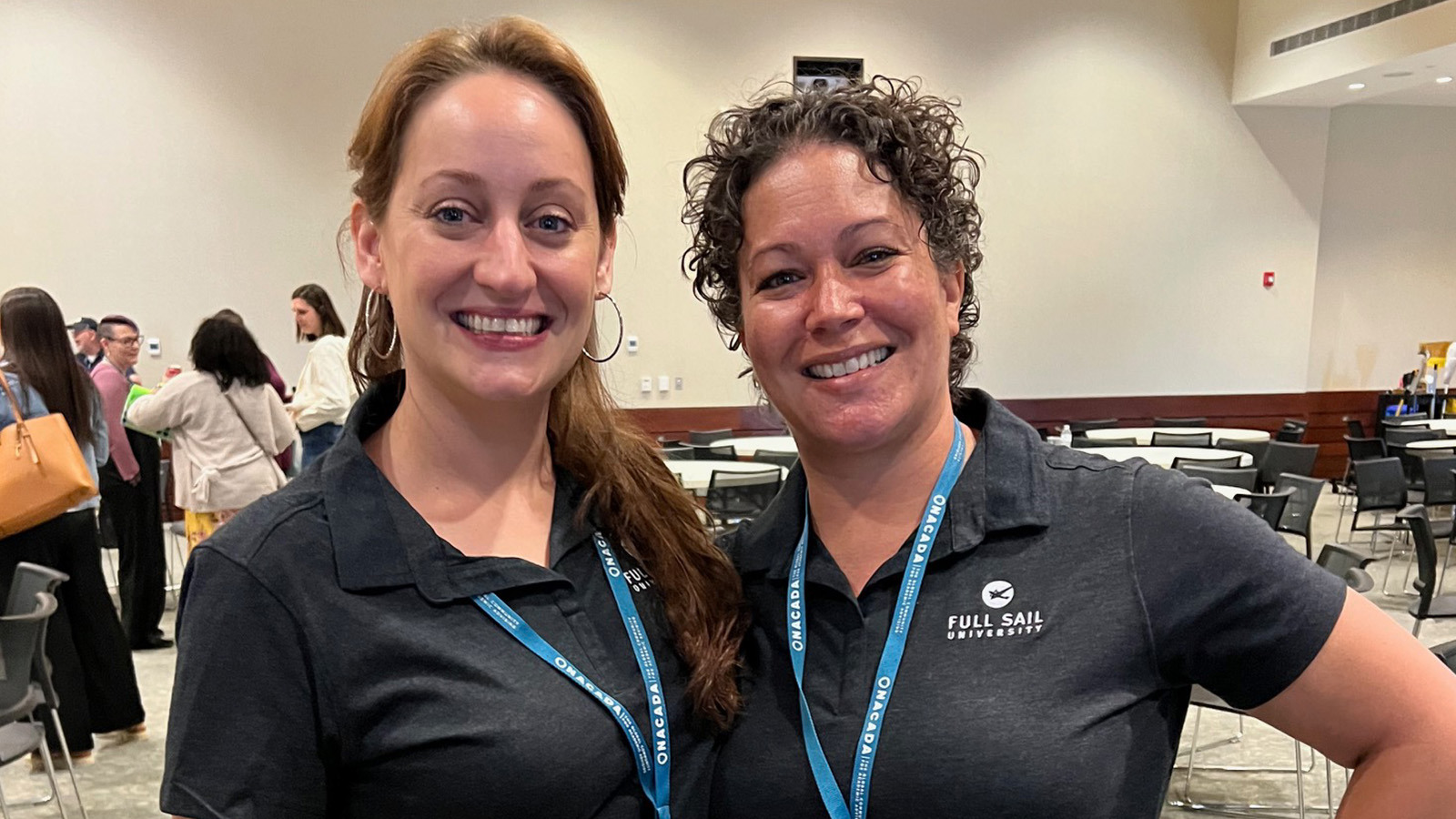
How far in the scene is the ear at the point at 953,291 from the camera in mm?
1335

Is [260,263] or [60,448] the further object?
[260,263]

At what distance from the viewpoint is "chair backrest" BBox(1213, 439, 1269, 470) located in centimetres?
719

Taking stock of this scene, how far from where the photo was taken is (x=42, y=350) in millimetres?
3984

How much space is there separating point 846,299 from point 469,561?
1.91 ft

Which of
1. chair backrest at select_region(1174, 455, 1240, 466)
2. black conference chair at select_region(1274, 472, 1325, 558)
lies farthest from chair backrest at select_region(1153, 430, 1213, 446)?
black conference chair at select_region(1274, 472, 1325, 558)

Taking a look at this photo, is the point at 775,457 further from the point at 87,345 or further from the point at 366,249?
the point at 366,249

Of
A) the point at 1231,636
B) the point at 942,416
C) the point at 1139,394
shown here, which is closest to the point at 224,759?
the point at 942,416

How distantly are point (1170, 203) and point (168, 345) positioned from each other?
32.5 ft

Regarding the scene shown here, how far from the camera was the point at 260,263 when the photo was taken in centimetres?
854

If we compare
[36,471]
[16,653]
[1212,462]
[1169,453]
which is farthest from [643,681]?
[1169,453]

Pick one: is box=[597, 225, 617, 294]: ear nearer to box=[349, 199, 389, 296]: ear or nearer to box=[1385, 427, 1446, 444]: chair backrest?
box=[349, 199, 389, 296]: ear

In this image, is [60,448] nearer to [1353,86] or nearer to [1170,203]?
[1170,203]

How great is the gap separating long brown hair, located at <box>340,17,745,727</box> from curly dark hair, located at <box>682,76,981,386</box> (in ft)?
0.49

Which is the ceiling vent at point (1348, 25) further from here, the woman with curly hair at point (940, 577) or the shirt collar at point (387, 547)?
the shirt collar at point (387, 547)
